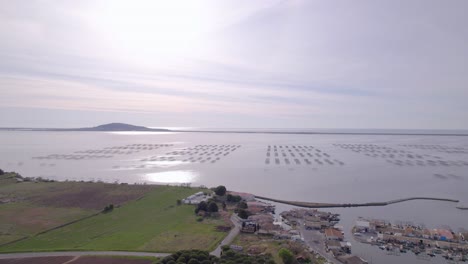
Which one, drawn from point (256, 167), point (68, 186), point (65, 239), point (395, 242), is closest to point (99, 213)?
point (65, 239)

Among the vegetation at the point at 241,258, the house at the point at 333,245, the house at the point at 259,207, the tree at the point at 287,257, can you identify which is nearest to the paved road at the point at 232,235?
the vegetation at the point at 241,258

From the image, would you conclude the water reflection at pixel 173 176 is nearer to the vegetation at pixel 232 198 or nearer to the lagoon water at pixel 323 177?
the lagoon water at pixel 323 177

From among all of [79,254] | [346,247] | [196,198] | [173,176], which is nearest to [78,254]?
[79,254]

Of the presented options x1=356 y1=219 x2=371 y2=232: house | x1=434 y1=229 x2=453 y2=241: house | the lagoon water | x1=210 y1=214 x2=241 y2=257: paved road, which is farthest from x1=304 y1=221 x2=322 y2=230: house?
x1=434 y1=229 x2=453 y2=241: house

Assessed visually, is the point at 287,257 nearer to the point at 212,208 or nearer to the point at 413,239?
the point at 212,208

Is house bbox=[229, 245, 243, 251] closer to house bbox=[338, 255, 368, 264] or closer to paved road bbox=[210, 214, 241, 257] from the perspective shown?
paved road bbox=[210, 214, 241, 257]

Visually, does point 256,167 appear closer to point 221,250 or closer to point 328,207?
point 328,207
